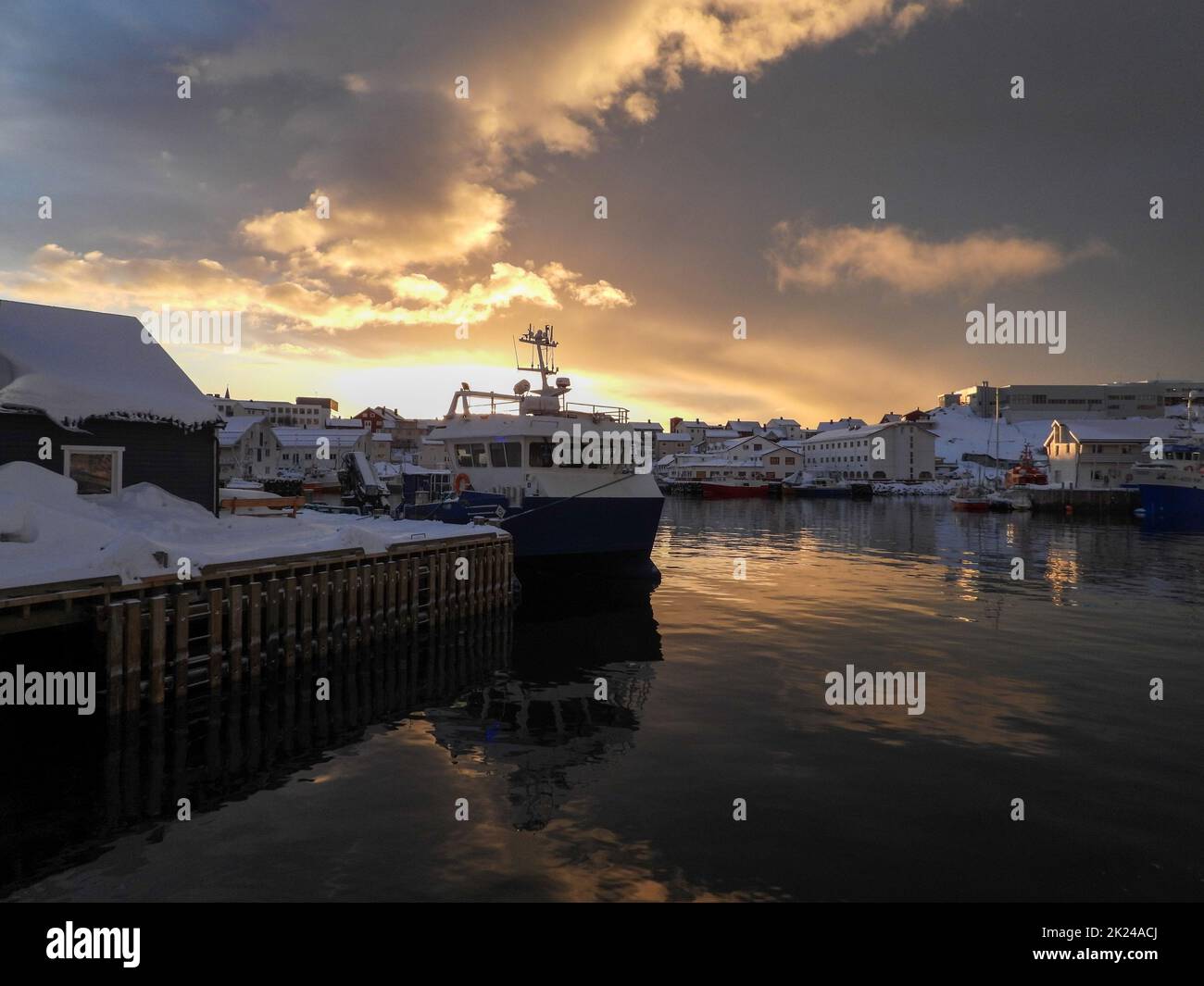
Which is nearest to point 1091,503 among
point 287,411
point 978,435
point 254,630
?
point 254,630

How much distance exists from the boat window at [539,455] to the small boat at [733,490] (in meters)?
75.8

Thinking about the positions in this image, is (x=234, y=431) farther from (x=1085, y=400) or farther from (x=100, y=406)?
(x=1085, y=400)

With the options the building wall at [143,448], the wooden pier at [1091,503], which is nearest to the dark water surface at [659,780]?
the building wall at [143,448]

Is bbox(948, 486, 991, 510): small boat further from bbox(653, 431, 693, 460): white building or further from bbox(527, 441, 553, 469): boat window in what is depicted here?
bbox(653, 431, 693, 460): white building

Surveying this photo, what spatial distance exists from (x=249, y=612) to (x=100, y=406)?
8551 mm

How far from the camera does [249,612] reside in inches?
564

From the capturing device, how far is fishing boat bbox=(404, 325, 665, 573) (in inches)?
1048

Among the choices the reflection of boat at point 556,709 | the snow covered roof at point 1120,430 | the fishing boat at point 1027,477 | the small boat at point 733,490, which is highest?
the snow covered roof at point 1120,430

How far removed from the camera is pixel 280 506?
24219 mm

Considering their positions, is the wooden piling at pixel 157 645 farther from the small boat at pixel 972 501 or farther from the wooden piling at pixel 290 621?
the small boat at pixel 972 501

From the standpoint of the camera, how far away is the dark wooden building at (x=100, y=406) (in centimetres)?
1766

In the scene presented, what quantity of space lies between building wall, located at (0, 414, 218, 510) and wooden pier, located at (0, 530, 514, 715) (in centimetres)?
646

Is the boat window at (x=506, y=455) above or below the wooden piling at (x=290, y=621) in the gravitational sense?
above

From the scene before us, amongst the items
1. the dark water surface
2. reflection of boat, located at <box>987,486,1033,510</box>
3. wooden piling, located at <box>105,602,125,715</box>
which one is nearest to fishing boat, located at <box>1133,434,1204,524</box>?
reflection of boat, located at <box>987,486,1033,510</box>
